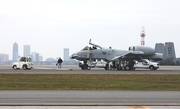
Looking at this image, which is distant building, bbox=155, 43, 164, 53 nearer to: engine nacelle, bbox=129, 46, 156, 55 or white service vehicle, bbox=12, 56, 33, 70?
engine nacelle, bbox=129, 46, 156, 55

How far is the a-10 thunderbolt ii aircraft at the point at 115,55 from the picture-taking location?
45375 millimetres

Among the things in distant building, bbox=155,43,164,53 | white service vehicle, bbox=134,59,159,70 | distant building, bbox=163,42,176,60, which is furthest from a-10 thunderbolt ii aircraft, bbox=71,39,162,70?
distant building, bbox=155,43,164,53

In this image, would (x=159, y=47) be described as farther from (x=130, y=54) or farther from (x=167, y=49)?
(x=130, y=54)

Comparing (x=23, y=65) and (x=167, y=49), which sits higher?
(x=167, y=49)

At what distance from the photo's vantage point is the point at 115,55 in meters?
48.0

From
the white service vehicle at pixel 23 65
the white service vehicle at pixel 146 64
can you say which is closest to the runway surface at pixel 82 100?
the white service vehicle at pixel 23 65

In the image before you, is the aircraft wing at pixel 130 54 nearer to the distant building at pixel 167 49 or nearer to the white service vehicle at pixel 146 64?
the white service vehicle at pixel 146 64

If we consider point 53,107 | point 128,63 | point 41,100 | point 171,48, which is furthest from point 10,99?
point 171,48

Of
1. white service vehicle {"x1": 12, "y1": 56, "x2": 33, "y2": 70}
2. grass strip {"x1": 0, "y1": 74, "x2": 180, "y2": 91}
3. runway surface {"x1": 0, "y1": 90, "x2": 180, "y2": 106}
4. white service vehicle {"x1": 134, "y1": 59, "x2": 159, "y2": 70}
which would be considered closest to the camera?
runway surface {"x1": 0, "y1": 90, "x2": 180, "y2": 106}

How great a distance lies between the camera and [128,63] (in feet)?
151

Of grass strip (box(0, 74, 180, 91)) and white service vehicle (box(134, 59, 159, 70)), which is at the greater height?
white service vehicle (box(134, 59, 159, 70))

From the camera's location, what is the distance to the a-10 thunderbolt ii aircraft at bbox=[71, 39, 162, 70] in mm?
45375

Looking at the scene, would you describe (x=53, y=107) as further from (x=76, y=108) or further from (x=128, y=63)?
(x=128, y=63)

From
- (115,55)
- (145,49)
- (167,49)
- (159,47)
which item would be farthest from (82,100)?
(159,47)
